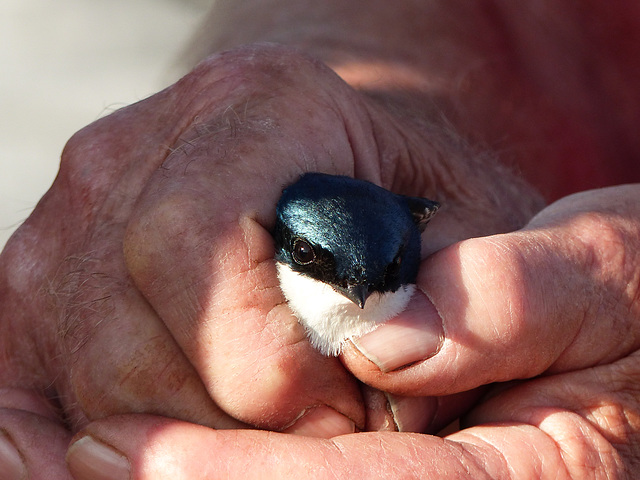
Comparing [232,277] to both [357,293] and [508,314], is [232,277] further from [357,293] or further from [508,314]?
[508,314]

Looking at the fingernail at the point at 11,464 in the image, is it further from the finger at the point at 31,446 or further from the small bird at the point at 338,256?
the small bird at the point at 338,256

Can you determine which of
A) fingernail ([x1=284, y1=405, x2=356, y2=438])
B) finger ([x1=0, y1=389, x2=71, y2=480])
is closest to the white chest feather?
fingernail ([x1=284, y1=405, x2=356, y2=438])

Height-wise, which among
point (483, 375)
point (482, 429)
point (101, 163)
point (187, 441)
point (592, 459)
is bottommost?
point (592, 459)

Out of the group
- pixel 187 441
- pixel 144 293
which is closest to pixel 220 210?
pixel 144 293

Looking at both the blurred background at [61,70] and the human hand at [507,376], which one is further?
the blurred background at [61,70]

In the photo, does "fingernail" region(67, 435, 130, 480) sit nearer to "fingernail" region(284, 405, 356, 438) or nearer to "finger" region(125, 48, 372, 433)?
"finger" region(125, 48, 372, 433)

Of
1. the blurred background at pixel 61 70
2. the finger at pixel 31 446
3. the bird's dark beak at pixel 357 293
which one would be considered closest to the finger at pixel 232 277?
the bird's dark beak at pixel 357 293

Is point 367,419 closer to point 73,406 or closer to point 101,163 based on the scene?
point 73,406

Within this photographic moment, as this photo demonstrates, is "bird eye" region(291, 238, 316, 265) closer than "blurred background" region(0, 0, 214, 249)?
Yes
